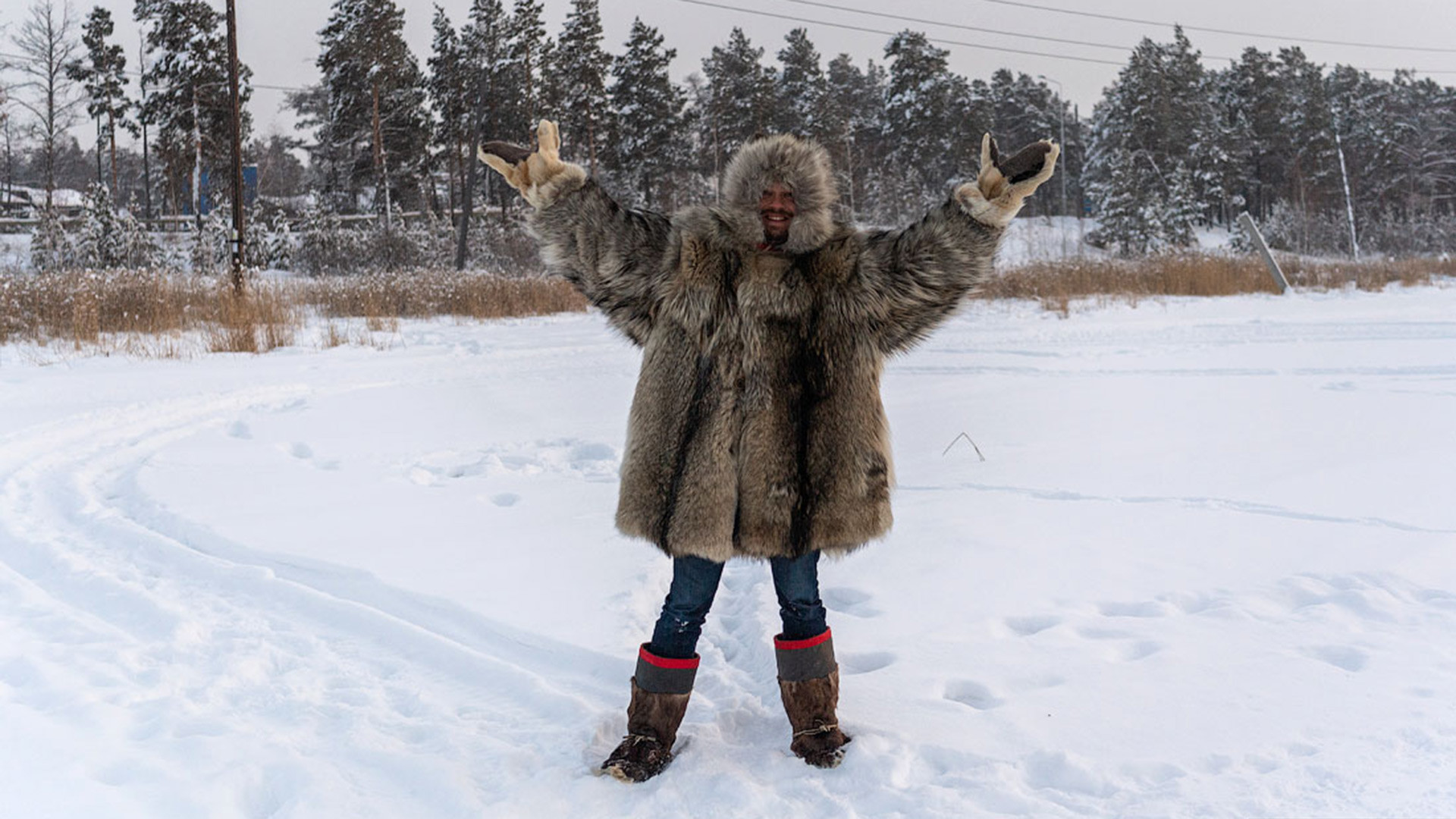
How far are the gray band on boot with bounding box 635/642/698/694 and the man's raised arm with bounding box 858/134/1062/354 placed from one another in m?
0.98

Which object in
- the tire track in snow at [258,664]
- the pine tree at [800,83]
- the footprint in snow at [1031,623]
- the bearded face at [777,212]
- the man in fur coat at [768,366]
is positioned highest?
the pine tree at [800,83]

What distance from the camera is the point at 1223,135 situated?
1953 inches

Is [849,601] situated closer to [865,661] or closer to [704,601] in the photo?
[865,661]

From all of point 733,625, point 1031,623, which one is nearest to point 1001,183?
point 1031,623

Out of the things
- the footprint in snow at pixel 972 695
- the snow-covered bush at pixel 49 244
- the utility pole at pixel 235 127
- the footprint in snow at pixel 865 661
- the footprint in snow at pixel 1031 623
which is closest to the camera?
the footprint in snow at pixel 972 695

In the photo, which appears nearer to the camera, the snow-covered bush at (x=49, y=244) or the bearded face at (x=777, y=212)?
the bearded face at (x=777, y=212)

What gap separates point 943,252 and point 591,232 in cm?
90

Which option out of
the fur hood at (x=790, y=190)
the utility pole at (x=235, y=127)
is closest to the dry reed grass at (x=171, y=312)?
the utility pole at (x=235, y=127)

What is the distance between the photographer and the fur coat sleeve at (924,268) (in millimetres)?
2434

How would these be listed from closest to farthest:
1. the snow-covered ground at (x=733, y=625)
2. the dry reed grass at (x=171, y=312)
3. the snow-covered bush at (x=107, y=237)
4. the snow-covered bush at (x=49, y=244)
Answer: the snow-covered ground at (x=733, y=625) < the dry reed grass at (x=171, y=312) < the snow-covered bush at (x=49, y=244) < the snow-covered bush at (x=107, y=237)

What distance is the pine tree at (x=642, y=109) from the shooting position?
34.1 meters

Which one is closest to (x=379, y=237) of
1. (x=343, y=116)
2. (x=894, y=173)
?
(x=343, y=116)

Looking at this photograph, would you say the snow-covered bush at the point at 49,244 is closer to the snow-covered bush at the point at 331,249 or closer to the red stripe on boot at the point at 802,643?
the snow-covered bush at the point at 331,249

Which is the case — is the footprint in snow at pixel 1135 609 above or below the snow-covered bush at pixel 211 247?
below
